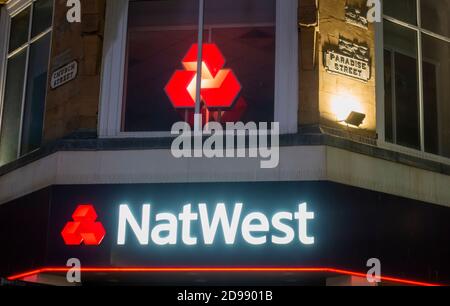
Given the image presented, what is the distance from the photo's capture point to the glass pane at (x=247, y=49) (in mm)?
12195

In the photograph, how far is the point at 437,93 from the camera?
13453 millimetres

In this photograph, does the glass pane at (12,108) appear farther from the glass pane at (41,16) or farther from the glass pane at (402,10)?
the glass pane at (402,10)

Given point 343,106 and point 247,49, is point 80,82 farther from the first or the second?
point 343,106

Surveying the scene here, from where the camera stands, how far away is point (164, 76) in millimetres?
12633

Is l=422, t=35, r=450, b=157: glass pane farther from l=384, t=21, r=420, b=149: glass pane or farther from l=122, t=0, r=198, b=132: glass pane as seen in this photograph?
l=122, t=0, r=198, b=132: glass pane

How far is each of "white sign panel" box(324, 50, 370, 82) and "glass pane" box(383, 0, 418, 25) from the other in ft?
3.97

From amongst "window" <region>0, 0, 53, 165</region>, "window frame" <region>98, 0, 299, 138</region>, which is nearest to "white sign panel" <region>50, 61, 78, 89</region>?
"window frame" <region>98, 0, 299, 138</region>

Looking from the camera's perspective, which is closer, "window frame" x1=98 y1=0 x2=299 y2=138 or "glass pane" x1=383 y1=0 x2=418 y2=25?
"window frame" x1=98 y1=0 x2=299 y2=138

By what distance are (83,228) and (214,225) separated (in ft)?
5.80

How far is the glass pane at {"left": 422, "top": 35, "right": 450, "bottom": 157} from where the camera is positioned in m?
13.2

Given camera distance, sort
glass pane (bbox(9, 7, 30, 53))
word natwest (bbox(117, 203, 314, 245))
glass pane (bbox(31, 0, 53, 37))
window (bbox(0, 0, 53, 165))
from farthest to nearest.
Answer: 1. glass pane (bbox(9, 7, 30, 53))
2. glass pane (bbox(31, 0, 53, 37))
3. window (bbox(0, 0, 53, 165))
4. word natwest (bbox(117, 203, 314, 245))

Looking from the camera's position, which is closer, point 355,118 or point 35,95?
point 355,118

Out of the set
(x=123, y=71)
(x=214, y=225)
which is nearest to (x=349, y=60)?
(x=214, y=225)

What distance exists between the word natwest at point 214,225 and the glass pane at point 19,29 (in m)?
4.29
